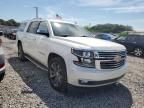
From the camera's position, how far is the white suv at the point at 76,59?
4.24 meters

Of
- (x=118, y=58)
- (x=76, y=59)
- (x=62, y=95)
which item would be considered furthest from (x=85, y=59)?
(x=62, y=95)

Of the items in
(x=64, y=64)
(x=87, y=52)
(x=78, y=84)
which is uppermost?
(x=87, y=52)

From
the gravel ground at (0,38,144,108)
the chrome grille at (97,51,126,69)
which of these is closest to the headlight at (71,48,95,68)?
the chrome grille at (97,51,126,69)

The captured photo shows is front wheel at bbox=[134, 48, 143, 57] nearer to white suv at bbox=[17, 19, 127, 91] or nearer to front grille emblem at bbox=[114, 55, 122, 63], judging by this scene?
white suv at bbox=[17, 19, 127, 91]

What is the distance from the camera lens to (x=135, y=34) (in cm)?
1335

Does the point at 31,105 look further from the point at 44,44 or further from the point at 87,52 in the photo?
the point at 44,44

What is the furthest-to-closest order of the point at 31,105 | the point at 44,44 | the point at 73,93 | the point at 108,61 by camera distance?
the point at 44,44, the point at 73,93, the point at 108,61, the point at 31,105

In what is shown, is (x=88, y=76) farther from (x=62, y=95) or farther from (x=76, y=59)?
(x=62, y=95)

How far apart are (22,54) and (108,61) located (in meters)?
4.78

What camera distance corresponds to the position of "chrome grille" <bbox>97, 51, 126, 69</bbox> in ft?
14.2

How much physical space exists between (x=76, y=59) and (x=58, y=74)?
83 cm

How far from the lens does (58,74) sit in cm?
483

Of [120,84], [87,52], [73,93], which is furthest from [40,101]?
[120,84]

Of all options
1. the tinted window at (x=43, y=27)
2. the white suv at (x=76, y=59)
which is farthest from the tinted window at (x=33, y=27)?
the white suv at (x=76, y=59)
